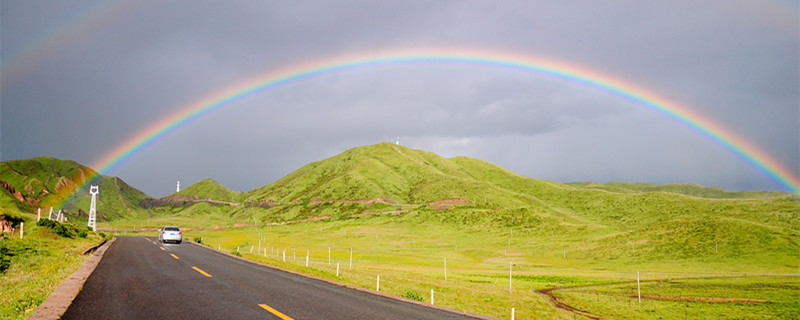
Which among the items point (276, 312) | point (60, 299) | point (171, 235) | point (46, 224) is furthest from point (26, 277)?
point (171, 235)

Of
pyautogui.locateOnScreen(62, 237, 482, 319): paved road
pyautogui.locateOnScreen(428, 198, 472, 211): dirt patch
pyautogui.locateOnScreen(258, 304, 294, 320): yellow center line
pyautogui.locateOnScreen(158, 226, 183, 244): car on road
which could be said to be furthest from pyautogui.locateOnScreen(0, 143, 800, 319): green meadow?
pyautogui.locateOnScreen(258, 304, 294, 320): yellow center line

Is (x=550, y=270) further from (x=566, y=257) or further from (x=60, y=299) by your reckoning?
(x=60, y=299)

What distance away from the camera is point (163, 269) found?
22.5m

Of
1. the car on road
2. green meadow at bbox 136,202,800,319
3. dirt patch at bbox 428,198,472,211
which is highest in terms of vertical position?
dirt patch at bbox 428,198,472,211

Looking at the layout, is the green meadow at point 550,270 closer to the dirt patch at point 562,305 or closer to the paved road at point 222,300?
the dirt patch at point 562,305

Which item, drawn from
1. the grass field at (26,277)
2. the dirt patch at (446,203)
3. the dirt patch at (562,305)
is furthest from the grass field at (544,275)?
the dirt patch at (446,203)

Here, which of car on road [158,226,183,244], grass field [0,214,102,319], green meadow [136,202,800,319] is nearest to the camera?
grass field [0,214,102,319]

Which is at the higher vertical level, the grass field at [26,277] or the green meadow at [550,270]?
the grass field at [26,277]

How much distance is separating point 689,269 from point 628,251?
14680 mm

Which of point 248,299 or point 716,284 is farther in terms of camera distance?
point 716,284

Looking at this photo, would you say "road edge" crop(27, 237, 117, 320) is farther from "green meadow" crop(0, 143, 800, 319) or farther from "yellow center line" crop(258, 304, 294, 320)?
"yellow center line" crop(258, 304, 294, 320)

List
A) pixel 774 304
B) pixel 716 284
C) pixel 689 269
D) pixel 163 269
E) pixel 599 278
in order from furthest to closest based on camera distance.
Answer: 1. pixel 689 269
2. pixel 599 278
3. pixel 716 284
4. pixel 774 304
5. pixel 163 269

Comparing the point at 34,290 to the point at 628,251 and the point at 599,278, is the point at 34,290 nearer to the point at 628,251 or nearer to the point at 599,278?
the point at 599,278

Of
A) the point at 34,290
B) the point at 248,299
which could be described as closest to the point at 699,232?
the point at 248,299
